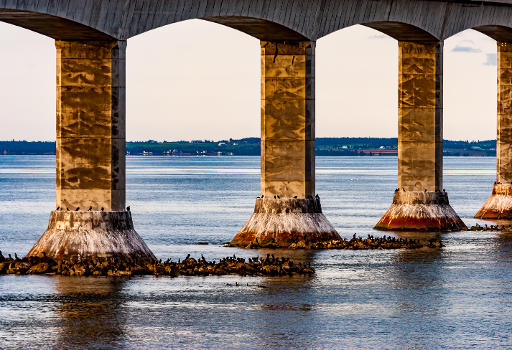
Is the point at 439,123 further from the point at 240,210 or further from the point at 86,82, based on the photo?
the point at 240,210

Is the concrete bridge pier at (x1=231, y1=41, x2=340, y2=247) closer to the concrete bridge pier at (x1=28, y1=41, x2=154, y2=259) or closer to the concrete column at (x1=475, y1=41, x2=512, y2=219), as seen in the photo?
the concrete bridge pier at (x1=28, y1=41, x2=154, y2=259)

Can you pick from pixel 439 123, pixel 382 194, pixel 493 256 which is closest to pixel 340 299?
pixel 493 256

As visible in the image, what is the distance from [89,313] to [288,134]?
1692 cm

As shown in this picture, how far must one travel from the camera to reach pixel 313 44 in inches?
1786

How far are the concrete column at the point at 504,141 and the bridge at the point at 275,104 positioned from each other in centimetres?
5

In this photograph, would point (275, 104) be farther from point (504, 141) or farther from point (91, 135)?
point (504, 141)

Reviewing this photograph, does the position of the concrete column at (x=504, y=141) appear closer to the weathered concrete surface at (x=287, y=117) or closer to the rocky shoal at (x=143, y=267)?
the weathered concrete surface at (x=287, y=117)

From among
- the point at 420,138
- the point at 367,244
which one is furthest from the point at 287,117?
the point at 420,138

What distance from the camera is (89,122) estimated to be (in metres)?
37.6

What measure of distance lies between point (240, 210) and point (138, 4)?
43714 millimetres

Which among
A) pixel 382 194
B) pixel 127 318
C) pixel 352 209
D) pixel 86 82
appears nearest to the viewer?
pixel 127 318

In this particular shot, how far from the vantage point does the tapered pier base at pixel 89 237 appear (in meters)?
36.6

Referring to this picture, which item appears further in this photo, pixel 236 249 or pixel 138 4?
pixel 236 249

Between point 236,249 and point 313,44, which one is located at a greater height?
point 313,44
